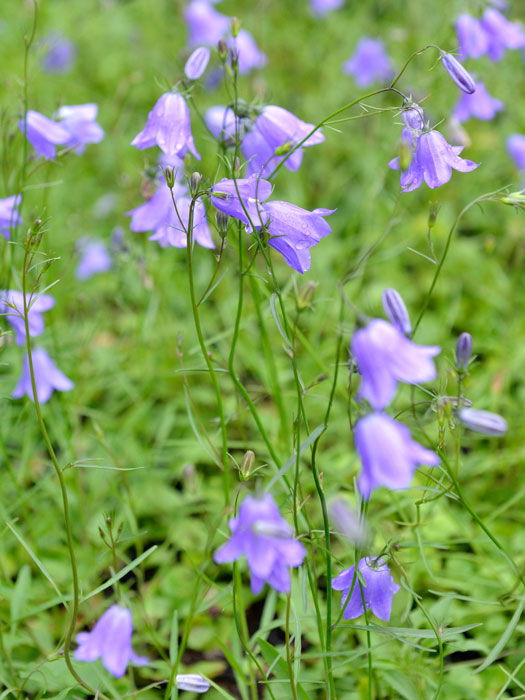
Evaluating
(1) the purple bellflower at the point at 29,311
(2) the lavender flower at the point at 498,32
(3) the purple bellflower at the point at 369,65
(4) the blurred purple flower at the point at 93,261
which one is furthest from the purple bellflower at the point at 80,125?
(3) the purple bellflower at the point at 369,65

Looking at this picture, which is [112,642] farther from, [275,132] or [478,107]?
[478,107]

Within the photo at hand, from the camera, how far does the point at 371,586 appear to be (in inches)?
57.9

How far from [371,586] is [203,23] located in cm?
394

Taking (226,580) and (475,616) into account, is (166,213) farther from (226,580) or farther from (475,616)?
(475,616)

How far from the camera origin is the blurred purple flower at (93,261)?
3.44m

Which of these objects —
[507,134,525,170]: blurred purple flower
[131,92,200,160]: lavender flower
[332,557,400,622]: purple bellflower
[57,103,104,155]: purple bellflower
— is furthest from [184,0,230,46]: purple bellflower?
→ [332,557,400,622]: purple bellflower

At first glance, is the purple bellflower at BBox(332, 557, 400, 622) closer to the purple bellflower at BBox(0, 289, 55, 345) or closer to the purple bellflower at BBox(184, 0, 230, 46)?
the purple bellflower at BBox(0, 289, 55, 345)

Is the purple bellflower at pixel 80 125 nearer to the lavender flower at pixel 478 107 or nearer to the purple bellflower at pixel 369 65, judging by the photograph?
the lavender flower at pixel 478 107

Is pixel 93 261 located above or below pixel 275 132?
below

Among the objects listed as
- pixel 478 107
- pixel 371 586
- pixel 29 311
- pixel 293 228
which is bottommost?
pixel 371 586

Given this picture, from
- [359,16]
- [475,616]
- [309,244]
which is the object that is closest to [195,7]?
[359,16]

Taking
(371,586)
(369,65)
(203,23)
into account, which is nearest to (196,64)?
(371,586)

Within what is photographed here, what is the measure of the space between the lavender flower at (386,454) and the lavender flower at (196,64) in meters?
1.06

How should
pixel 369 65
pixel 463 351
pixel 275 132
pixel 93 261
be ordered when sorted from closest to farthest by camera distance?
pixel 463 351
pixel 275 132
pixel 93 261
pixel 369 65
